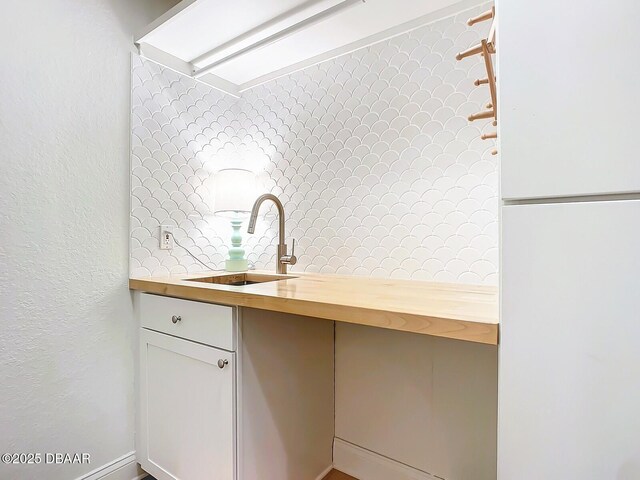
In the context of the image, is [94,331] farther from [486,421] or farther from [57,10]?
[486,421]

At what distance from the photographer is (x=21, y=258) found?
1173 millimetres

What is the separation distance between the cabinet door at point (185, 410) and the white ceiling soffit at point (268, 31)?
1298 mm

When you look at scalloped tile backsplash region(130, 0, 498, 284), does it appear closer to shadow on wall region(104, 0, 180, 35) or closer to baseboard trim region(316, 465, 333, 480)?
shadow on wall region(104, 0, 180, 35)

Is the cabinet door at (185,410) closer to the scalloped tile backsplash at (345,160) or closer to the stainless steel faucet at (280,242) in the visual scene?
the scalloped tile backsplash at (345,160)

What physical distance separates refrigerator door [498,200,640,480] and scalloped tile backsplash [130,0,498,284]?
669 mm

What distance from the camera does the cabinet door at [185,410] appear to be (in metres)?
1.10

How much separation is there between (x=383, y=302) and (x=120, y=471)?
4.62ft

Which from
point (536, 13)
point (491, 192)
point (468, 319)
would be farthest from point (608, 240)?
point (491, 192)

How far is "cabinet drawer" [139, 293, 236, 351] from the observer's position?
1.10 metres

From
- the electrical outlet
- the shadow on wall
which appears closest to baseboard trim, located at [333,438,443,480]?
the electrical outlet

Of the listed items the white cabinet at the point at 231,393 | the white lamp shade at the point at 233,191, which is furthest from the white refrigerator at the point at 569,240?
the white lamp shade at the point at 233,191

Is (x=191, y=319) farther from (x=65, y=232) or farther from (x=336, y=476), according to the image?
(x=336, y=476)

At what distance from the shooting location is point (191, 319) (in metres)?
1.21

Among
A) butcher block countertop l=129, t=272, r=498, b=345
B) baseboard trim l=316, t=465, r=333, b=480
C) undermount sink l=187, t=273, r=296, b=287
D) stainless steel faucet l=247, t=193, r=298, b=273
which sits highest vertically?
stainless steel faucet l=247, t=193, r=298, b=273
